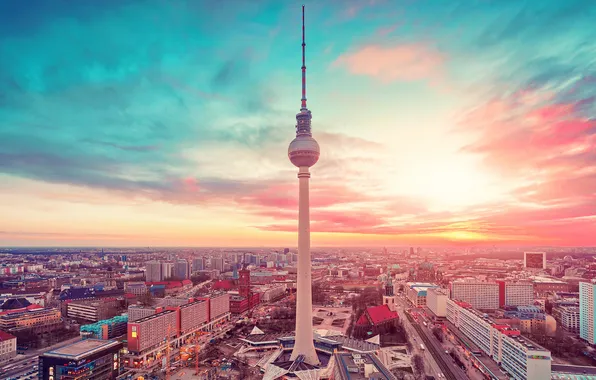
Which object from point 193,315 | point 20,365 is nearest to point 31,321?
point 20,365

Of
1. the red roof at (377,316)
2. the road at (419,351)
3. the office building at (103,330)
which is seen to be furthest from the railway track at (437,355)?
the office building at (103,330)

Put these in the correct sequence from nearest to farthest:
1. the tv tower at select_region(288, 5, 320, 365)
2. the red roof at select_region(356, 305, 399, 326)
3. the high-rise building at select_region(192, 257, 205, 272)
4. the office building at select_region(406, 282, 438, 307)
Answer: the tv tower at select_region(288, 5, 320, 365) < the red roof at select_region(356, 305, 399, 326) < the office building at select_region(406, 282, 438, 307) < the high-rise building at select_region(192, 257, 205, 272)

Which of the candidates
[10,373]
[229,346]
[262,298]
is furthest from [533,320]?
[10,373]

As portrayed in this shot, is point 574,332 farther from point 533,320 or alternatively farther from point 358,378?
point 358,378

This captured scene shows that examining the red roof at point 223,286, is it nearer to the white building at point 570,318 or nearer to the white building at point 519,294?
the white building at point 519,294

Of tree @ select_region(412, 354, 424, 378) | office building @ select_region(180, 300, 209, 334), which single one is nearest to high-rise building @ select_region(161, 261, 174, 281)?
office building @ select_region(180, 300, 209, 334)

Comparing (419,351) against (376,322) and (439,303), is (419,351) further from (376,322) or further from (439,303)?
(439,303)

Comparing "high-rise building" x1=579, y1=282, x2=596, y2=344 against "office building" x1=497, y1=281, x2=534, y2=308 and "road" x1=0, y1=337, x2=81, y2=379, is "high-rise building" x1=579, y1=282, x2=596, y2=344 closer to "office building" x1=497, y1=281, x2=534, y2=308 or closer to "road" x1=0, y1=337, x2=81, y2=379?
"office building" x1=497, y1=281, x2=534, y2=308
